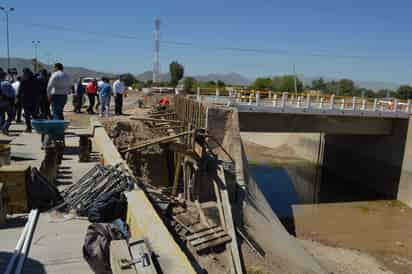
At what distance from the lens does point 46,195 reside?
15.8 ft

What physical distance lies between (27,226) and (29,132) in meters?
7.14

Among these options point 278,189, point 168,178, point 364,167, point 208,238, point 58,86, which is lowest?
point 278,189

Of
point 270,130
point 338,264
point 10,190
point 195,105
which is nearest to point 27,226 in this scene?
point 10,190

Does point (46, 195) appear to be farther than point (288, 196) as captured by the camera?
→ No

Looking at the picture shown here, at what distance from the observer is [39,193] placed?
4750mm

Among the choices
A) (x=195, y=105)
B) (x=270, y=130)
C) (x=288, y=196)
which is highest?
(x=195, y=105)

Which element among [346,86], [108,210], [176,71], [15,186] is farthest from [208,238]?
[346,86]

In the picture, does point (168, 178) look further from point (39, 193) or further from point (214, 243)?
point (39, 193)

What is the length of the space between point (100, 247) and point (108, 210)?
1.02m

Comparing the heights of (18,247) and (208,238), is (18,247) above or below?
above

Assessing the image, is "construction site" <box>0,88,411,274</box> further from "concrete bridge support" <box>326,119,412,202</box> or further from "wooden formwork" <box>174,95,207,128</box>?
"concrete bridge support" <box>326,119,412,202</box>

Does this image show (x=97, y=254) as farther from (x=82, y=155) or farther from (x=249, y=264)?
(x=249, y=264)

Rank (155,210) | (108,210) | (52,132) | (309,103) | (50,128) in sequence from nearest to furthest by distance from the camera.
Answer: (108,210)
(155,210)
(50,128)
(52,132)
(309,103)

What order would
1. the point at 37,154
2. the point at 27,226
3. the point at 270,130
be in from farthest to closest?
the point at 270,130 → the point at 37,154 → the point at 27,226
